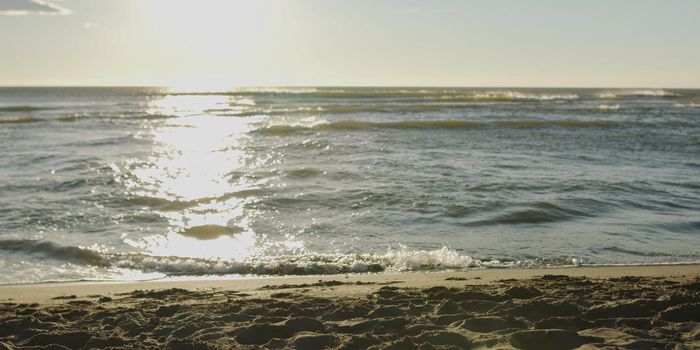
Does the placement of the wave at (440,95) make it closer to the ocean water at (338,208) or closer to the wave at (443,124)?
the wave at (443,124)

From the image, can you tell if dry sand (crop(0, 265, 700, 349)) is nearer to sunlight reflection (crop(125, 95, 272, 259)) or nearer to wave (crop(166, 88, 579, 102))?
sunlight reflection (crop(125, 95, 272, 259))

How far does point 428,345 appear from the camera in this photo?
4.65m

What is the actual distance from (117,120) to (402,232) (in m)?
28.8

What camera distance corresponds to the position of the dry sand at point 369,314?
478 centimetres

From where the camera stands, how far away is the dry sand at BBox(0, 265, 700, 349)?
4.78m

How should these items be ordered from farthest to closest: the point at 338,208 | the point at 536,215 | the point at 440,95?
the point at 440,95 → the point at 338,208 → the point at 536,215

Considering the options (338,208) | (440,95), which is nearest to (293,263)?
(338,208)

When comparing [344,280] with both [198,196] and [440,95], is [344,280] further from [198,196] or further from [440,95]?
[440,95]

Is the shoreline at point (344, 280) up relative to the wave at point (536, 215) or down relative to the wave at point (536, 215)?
down

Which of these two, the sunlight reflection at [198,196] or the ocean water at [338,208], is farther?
the sunlight reflection at [198,196]

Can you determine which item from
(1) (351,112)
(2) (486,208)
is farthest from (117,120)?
(2) (486,208)

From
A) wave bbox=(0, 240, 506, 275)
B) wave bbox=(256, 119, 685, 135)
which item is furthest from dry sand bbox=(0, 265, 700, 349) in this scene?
wave bbox=(256, 119, 685, 135)

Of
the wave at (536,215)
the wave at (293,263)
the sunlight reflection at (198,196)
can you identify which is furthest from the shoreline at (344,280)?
the wave at (536,215)

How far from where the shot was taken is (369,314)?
542 cm
